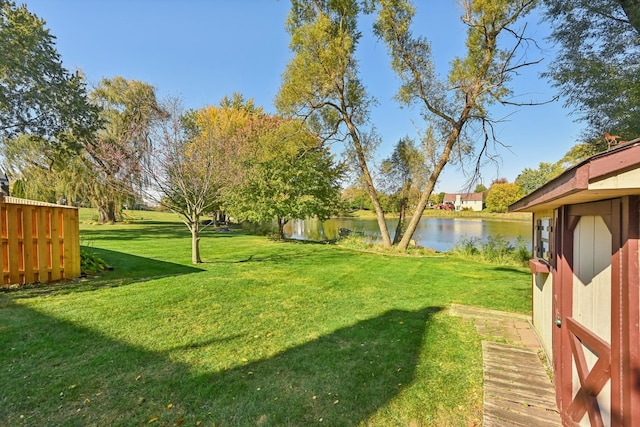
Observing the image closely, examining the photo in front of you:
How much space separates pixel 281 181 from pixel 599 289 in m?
12.4

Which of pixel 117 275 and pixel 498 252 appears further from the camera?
pixel 498 252

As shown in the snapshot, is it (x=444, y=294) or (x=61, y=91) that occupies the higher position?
(x=61, y=91)

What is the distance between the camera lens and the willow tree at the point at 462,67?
9.51m

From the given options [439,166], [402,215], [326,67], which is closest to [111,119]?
[326,67]

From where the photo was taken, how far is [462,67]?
10156mm

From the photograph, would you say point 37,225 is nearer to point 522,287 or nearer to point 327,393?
point 327,393

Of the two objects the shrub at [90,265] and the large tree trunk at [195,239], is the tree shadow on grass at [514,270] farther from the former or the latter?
the shrub at [90,265]

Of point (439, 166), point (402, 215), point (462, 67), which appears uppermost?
point (462, 67)

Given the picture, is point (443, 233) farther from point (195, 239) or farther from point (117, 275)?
point (117, 275)

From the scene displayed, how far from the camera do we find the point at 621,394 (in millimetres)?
1534

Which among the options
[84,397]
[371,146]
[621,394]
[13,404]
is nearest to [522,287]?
[621,394]

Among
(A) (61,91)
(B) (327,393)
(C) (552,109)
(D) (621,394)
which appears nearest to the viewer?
(D) (621,394)

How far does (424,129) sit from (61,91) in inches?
594

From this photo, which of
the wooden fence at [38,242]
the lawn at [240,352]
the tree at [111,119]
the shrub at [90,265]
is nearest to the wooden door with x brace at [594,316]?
the lawn at [240,352]
